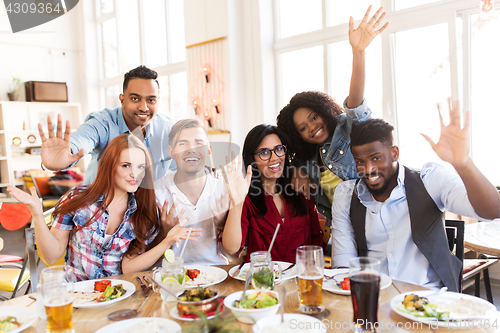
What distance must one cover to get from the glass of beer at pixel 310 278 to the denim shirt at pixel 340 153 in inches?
41.9

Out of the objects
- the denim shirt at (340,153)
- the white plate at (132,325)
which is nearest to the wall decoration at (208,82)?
the denim shirt at (340,153)

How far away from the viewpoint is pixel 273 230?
6.61ft

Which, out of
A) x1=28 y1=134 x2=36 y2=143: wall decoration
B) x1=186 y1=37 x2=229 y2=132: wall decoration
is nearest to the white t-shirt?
x1=186 y1=37 x2=229 y2=132: wall decoration

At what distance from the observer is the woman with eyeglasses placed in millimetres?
2012

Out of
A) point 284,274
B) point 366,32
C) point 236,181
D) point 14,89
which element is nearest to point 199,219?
point 236,181

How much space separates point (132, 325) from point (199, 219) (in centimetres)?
93

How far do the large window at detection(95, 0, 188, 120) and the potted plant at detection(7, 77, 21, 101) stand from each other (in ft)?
4.85

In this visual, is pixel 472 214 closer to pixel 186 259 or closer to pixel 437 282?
pixel 437 282

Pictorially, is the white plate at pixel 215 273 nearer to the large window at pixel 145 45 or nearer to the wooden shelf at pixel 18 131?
the large window at pixel 145 45

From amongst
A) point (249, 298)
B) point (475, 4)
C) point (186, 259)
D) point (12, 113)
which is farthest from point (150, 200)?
point (12, 113)

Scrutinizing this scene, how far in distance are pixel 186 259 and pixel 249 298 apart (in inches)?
34.4

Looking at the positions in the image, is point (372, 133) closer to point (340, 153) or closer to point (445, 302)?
point (340, 153)

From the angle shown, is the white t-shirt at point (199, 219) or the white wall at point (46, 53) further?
the white wall at point (46, 53)

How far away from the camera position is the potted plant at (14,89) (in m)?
7.25
